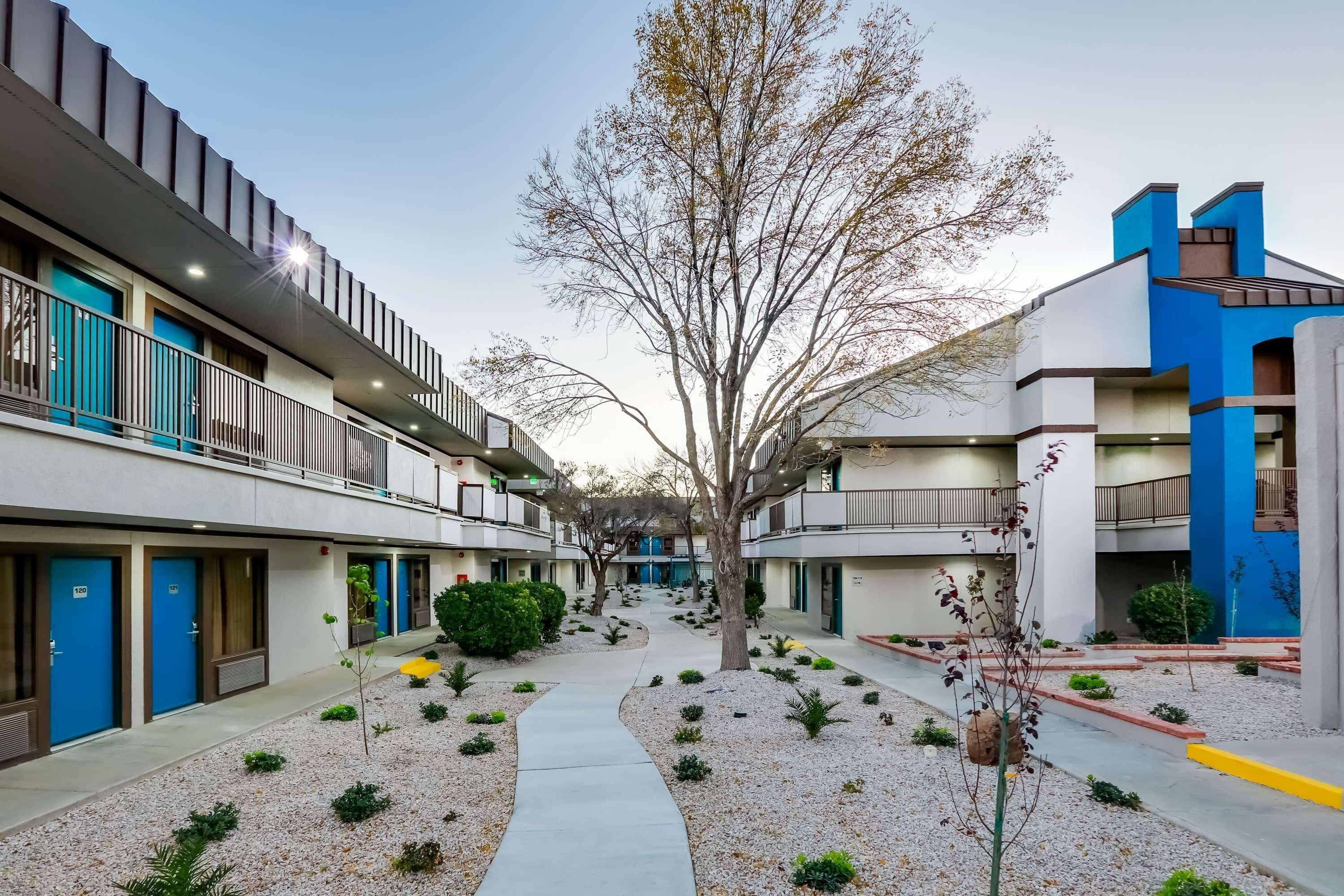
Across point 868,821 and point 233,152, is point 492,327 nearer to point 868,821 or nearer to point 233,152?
point 233,152

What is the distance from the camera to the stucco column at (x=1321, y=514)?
29.0 ft

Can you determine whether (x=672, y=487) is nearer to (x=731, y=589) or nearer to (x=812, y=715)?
(x=731, y=589)

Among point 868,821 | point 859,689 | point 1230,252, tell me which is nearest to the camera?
point 868,821

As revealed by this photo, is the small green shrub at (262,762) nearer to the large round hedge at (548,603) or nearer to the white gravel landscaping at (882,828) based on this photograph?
the white gravel landscaping at (882,828)

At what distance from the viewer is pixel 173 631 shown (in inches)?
436

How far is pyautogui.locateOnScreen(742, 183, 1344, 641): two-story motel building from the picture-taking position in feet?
54.6

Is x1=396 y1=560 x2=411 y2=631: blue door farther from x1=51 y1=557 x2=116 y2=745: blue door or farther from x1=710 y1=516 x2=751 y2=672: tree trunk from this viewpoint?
x1=51 y1=557 x2=116 y2=745: blue door

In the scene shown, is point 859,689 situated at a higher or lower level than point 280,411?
lower

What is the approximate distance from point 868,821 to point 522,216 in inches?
443

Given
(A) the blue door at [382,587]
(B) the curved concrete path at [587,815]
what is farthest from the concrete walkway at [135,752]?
(A) the blue door at [382,587]

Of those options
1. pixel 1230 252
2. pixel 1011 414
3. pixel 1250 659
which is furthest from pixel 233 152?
pixel 1230 252

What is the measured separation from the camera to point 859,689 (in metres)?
12.9

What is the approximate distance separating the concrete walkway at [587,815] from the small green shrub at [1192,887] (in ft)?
9.41

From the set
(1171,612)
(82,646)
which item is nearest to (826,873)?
(82,646)
